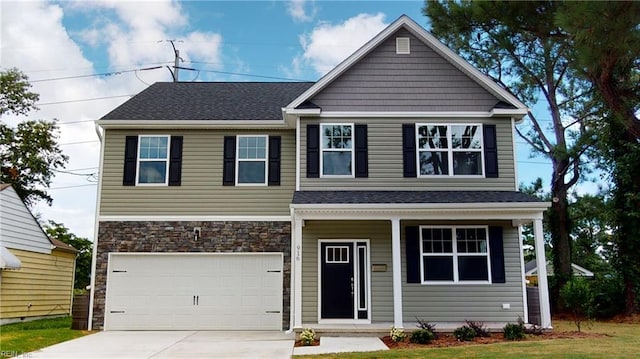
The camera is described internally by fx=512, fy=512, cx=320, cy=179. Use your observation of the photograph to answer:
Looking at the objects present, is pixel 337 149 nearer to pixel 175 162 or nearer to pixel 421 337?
pixel 175 162

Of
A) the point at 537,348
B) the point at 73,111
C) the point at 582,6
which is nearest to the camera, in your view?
the point at 582,6

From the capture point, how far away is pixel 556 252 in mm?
18812

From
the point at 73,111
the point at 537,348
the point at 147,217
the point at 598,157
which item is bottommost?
the point at 537,348

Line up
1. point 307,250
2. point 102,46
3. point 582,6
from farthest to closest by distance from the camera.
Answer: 1. point 102,46
2. point 307,250
3. point 582,6

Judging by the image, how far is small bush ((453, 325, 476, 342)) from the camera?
10.3 m

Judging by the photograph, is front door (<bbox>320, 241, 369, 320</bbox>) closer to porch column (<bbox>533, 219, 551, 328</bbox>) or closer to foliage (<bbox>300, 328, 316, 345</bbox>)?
foliage (<bbox>300, 328, 316, 345</bbox>)

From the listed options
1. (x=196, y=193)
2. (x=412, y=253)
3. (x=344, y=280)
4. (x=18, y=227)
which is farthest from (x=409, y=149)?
(x=18, y=227)

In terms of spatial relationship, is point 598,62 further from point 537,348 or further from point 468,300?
point 468,300

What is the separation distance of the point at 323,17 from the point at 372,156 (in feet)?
21.6

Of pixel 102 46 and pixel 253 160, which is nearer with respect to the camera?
pixel 253 160

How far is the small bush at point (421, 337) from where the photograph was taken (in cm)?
1007

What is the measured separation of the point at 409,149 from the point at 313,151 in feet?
8.01

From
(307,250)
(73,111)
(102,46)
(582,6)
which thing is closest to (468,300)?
(307,250)

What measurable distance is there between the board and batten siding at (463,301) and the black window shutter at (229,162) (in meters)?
5.02
